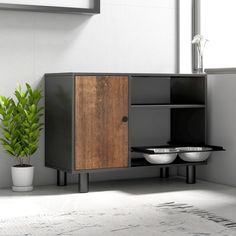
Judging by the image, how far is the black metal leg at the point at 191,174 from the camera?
466 cm

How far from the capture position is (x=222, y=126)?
461 centimetres

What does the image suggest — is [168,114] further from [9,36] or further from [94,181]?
[9,36]

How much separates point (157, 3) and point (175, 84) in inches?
26.1

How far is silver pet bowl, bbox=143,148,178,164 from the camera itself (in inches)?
172

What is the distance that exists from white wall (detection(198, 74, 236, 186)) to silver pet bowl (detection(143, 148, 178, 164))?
41cm

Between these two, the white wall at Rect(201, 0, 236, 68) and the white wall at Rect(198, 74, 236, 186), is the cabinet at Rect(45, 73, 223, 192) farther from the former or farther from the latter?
the white wall at Rect(201, 0, 236, 68)

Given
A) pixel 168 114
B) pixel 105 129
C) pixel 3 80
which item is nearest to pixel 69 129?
pixel 105 129

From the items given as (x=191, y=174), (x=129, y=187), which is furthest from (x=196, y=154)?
(x=129, y=187)

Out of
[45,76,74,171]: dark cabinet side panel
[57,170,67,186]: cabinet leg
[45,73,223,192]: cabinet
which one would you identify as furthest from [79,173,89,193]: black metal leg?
[57,170,67,186]: cabinet leg

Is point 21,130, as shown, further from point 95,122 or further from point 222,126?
point 222,126

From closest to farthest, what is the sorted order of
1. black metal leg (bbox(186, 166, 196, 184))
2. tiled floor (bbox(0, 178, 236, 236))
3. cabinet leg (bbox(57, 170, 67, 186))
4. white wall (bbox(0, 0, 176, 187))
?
tiled floor (bbox(0, 178, 236, 236)) → white wall (bbox(0, 0, 176, 187)) → cabinet leg (bbox(57, 170, 67, 186)) → black metal leg (bbox(186, 166, 196, 184))

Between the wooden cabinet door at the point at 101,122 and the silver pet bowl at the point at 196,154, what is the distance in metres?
0.46

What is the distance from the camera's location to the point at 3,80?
4.40 meters

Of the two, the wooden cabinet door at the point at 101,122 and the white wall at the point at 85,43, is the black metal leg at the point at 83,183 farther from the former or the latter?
the white wall at the point at 85,43
